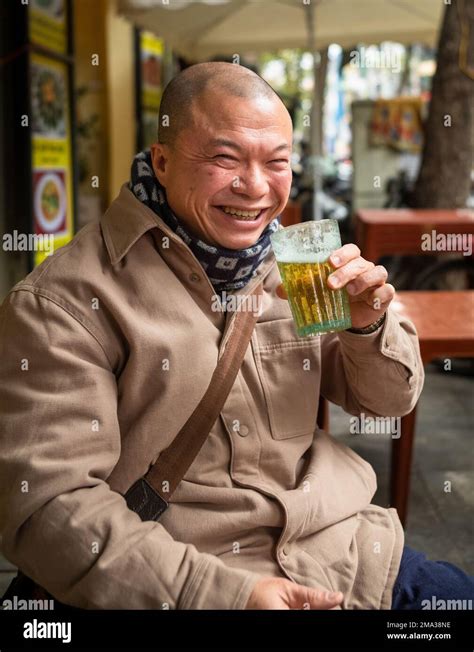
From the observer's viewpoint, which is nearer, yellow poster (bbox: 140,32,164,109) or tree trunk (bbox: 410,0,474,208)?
tree trunk (bbox: 410,0,474,208)

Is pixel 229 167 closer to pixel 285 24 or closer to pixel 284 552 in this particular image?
pixel 284 552

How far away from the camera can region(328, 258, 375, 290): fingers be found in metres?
1.47

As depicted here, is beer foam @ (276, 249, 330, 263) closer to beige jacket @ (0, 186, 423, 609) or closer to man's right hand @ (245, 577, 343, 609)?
beige jacket @ (0, 186, 423, 609)

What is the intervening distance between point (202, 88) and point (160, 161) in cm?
17

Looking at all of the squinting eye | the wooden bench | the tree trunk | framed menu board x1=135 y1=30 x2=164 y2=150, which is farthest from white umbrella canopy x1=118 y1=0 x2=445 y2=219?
the squinting eye

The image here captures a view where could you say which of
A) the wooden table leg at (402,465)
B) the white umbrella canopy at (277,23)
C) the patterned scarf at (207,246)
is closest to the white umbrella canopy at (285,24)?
the white umbrella canopy at (277,23)

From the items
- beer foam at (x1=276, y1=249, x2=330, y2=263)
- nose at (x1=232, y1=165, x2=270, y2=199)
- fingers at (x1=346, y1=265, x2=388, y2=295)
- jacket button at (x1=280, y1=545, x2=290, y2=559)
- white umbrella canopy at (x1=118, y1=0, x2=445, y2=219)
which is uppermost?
white umbrella canopy at (x1=118, y1=0, x2=445, y2=219)

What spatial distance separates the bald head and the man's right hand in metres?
0.82

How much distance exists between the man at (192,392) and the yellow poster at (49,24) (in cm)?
473

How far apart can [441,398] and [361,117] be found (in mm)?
7422

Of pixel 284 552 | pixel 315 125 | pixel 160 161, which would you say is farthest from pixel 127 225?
pixel 315 125

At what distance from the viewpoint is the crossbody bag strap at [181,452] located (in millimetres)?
1555

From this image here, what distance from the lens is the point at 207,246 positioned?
1.58 meters

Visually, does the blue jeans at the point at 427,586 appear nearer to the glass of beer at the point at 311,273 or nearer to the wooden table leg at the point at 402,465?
the glass of beer at the point at 311,273
